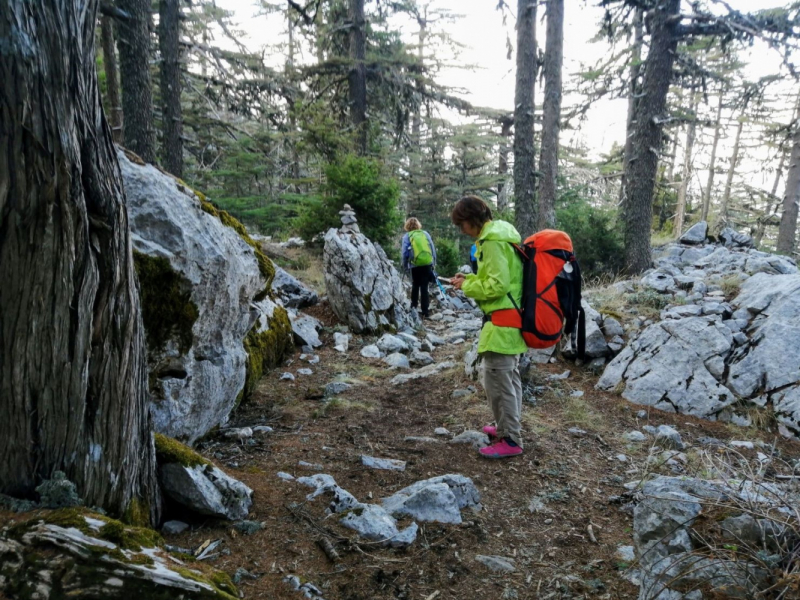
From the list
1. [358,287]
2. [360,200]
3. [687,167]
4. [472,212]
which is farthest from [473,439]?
[687,167]

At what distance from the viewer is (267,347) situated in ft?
19.8

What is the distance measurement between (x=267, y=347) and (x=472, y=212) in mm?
3344

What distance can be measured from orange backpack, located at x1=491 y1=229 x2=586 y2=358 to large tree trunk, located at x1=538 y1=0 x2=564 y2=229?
8515 millimetres

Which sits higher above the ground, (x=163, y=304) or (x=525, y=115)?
(x=525, y=115)

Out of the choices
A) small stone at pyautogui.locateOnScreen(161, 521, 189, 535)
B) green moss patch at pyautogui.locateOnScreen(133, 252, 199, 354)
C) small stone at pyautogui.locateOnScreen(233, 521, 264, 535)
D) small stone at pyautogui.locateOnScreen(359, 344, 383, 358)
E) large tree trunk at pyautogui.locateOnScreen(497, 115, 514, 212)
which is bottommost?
small stone at pyautogui.locateOnScreen(359, 344, 383, 358)

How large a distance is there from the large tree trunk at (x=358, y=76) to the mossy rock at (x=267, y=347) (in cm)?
940

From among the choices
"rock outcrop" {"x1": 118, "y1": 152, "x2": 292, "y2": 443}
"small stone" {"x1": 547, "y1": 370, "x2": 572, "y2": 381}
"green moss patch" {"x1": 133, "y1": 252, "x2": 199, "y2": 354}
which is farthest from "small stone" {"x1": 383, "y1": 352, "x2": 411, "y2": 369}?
"green moss patch" {"x1": 133, "y1": 252, "x2": 199, "y2": 354}

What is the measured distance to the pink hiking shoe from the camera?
4.02 metres

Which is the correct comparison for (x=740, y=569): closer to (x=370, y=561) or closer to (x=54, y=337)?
(x=370, y=561)

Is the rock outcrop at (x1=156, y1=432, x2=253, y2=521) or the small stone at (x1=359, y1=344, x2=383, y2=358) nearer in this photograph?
the rock outcrop at (x1=156, y1=432, x2=253, y2=521)

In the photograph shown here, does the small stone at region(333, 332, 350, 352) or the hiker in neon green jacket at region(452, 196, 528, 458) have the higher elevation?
the hiker in neon green jacket at region(452, 196, 528, 458)

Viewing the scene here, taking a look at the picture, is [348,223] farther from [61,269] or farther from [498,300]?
[61,269]

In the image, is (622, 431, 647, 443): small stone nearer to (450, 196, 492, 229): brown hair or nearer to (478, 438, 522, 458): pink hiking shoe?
(478, 438, 522, 458): pink hiking shoe

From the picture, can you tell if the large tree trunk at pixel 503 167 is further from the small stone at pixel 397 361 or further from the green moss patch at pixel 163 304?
the green moss patch at pixel 163 304
